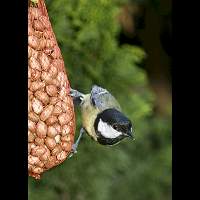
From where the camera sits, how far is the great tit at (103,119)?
1.81 meters

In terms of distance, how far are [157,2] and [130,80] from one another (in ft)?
1.14

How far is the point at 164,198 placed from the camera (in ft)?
15.0

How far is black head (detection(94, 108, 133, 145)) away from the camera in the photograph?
1803 millimetres

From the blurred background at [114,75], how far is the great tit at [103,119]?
522mm

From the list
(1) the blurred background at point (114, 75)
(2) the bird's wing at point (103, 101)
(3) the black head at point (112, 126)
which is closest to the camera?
(3) the black head at point (112, 126)

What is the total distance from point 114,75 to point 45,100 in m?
1.10

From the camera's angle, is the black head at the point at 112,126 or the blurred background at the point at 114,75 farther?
the blurred background at the point at 114,75

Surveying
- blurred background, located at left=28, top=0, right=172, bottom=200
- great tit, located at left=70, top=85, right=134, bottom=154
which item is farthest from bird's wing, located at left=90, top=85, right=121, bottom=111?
blurred background, located at left=28, top=0, right=172, bottom=200

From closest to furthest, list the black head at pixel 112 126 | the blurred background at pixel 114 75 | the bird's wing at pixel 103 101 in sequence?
the black head at pixel 112 126 < the bird's wing at pixel 103 101 < the blurred background at pixel 114 75

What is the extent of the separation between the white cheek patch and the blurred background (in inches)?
25.4

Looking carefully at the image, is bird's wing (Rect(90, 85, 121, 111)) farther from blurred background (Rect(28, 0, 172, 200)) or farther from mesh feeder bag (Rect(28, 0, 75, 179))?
blurred background (Rect(28, 0, 172, 200))

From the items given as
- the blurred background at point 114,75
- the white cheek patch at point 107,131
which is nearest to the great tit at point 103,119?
the white cheek patch at point 107,131

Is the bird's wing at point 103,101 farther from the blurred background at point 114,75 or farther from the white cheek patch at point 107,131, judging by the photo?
the blurred background at point 114,75
